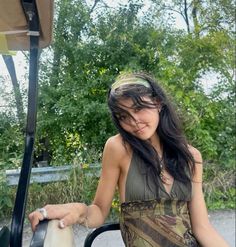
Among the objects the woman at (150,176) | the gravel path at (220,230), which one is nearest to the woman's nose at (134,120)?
the woman at (150,176)

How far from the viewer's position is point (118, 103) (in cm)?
118

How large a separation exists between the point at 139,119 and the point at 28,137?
0.36 meters

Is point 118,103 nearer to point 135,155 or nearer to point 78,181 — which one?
point 135,155

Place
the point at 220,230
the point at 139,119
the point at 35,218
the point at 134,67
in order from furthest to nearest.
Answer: the point at 134,67 → the point at 220,230 → the point at 139,119 → the point at 35,218

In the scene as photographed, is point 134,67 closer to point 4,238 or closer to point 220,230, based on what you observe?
point 220,230

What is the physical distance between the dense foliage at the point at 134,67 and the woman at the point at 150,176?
68 cm

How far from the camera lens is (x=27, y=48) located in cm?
129

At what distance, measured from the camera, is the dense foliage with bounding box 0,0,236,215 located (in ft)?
7.70

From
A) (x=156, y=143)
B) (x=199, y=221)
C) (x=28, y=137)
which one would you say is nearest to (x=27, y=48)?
(x=28, y=137)

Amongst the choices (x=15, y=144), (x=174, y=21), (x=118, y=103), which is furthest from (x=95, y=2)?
(x=118, y=103)

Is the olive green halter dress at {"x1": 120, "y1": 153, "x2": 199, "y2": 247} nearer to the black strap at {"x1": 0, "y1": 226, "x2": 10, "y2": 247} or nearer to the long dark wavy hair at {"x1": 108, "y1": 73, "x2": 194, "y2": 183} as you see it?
the long dark wavy hair at {"x1": 108, "y1": 73, "x2": 194, "y2": 183}

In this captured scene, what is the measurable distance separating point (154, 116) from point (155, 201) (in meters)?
0.28

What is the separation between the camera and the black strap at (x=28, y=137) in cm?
93

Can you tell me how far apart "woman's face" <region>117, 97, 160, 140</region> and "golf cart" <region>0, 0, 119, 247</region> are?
0.95 ft
